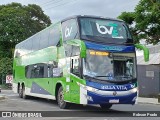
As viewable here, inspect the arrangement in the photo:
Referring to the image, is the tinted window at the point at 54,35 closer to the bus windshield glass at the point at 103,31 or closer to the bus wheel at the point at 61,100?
the bus wheel at the point at 61,100

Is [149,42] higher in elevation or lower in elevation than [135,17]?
lower

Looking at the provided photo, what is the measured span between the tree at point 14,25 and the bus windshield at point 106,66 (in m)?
46.2

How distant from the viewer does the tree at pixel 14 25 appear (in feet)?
203

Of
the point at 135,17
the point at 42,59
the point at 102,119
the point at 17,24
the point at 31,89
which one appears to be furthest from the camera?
the point at 17,24

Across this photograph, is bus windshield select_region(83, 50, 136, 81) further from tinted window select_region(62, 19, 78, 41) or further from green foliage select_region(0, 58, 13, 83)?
green foliage select_region(0, 58, 13, 83)

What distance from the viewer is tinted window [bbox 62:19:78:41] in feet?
57.2

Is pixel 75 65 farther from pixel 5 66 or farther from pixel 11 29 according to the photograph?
pixel 11 29

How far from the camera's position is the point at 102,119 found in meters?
14.3

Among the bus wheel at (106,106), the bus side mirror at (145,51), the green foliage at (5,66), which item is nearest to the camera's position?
the bus side mirror at (145,51)

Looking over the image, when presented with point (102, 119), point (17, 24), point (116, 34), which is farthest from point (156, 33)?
point (17, 24)

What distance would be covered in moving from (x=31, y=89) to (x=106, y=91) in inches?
389

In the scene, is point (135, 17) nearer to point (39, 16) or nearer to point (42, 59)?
point (42, 59)

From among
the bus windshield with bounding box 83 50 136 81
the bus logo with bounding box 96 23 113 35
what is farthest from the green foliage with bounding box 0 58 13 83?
the bus windshield with bounding box 83 50 136 81

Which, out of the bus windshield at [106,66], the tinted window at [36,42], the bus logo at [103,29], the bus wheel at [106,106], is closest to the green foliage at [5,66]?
the tinted window at [36,42]
